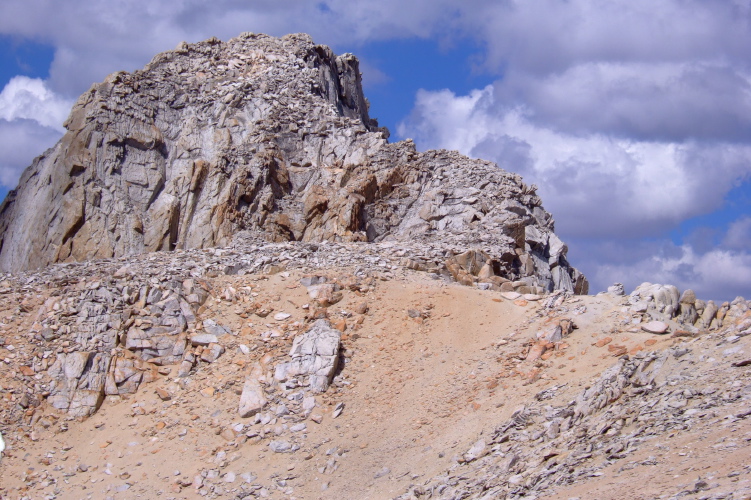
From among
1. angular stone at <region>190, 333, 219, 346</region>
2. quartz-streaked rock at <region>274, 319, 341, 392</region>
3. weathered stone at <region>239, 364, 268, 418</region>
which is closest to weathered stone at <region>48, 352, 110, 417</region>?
angular stone at <region>190, 333, 219, 346</region>

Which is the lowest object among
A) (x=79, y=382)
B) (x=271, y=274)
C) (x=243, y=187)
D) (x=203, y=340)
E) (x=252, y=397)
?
(x=79, y=382)

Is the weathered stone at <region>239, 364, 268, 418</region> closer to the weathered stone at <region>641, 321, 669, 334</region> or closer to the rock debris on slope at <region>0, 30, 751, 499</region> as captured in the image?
the rock debris on slope at <region>0, 30, 751, 499</region>

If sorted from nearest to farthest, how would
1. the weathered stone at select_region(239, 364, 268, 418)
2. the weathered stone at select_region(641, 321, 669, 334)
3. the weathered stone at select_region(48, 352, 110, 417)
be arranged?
the weathered stone at select_region(641, 321, 669, 334) → the weathered stone at select_region(239, 364, 268, 418) → the weathered stone at select_region(48, 352, 110, 417)

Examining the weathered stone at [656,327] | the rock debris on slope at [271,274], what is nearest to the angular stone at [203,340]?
the rock debris on slope at [271,274]

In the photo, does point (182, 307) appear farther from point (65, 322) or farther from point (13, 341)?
point (13, 341)

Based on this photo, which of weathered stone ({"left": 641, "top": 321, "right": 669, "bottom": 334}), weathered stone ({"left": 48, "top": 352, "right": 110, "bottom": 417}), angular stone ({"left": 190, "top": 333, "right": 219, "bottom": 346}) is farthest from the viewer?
angular stone ({"left": 190, "top": 333, "right": 219, "bottom": 346})

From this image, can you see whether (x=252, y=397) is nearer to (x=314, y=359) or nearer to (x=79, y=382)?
(x=314, y=359)

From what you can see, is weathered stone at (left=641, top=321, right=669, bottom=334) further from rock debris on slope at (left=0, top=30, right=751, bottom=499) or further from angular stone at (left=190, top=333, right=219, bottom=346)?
angular stone at (left=190, top=333, right=219, bottom=346)

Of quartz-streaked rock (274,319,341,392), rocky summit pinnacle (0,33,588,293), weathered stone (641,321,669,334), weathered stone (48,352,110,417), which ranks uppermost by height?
rocky summit pinnacle (0,33,588,293)

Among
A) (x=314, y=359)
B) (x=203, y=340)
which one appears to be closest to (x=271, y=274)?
(x=203, y=340)

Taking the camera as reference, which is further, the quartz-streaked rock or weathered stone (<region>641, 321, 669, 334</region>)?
the quartz-streaked rock

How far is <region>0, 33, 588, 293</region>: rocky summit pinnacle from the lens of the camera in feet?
96.0

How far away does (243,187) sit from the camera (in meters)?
30.1

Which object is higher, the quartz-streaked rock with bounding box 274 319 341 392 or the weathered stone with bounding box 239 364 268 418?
the quartz-streaked rock with bounding box 274 319 341 392
